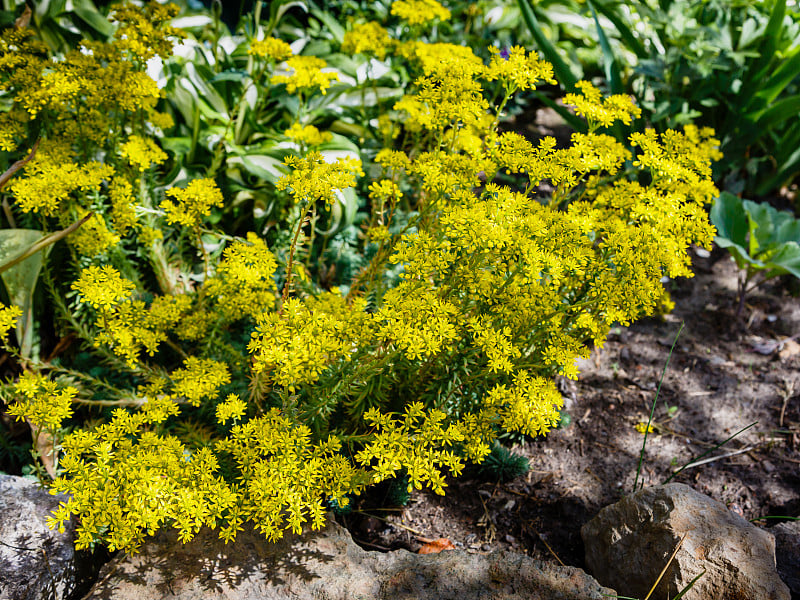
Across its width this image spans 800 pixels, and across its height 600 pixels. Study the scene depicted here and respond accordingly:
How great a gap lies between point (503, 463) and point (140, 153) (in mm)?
1517

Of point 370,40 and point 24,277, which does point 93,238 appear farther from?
point 370,40

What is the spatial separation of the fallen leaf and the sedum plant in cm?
30

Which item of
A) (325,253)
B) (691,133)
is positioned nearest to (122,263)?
(325,253)

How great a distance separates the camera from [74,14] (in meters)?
2.74

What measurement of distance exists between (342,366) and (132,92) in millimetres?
1087

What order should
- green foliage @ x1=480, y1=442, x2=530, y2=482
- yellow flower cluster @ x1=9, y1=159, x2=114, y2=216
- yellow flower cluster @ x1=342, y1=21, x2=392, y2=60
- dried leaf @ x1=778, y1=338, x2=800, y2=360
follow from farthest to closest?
1. dried leaf @ x1=778, y1=338, x2=800, y2=360
2. yellow flower cluster @ x1=342, y1=21, x2=392, y2=60
3. green foliage @ x1=480, y1=442, x2=530, y2=482
4. yellow flower cluster @ x1=9, y1=159, x2=114, y2=216

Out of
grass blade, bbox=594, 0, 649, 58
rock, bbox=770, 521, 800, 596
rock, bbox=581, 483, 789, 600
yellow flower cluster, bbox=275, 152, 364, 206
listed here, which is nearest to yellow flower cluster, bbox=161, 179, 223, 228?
yellow flower cluster, bbox=275, 152, 364, 206

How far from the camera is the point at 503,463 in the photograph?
77.1 inches

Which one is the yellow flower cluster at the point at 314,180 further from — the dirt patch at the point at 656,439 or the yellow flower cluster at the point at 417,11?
the yellow flower cluster at the point at 417,11

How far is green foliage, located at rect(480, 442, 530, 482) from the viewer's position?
1.96 m

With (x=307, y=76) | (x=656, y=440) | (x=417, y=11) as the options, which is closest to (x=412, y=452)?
(x=656, y=440)

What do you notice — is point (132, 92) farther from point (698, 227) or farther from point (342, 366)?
point (698, 227)

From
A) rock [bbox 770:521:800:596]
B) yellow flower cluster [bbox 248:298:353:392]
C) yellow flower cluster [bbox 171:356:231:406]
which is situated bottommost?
rock [bbox 770:521:800:596]

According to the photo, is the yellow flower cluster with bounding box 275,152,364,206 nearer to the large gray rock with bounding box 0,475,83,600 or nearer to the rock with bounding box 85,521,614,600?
the rock with bounding box 85,521,614,600
